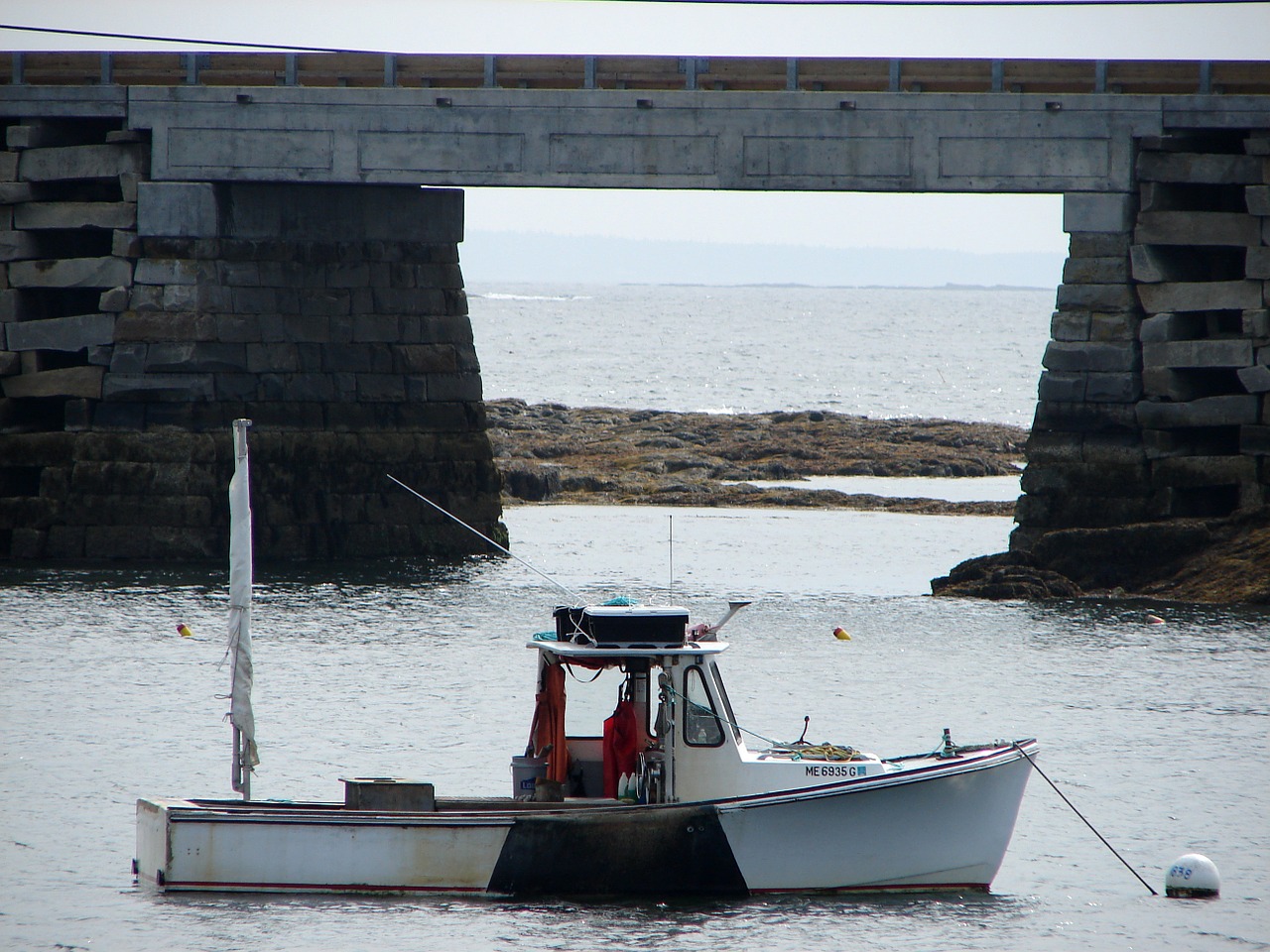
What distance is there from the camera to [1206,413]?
1211 inches

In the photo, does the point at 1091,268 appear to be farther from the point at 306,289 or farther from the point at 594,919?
the point at 594,919

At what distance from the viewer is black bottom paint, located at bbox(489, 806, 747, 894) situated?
50.2 feet

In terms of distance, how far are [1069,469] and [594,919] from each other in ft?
60.4

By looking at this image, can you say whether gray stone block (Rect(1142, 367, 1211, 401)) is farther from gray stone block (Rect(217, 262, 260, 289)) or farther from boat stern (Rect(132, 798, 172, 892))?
boat stern (Rect(132, 798, 172, 892))

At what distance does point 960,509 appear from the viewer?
153ft

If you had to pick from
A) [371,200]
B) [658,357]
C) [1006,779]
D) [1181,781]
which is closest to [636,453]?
[371,200]

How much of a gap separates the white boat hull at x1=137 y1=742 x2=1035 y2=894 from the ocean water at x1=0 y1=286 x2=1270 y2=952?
0.22m

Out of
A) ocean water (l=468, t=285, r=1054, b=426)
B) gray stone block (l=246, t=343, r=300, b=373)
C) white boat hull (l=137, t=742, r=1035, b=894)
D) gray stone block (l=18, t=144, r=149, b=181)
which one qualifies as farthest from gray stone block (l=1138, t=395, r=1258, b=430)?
ocean water (l=468, t=285, r=1054, b=426)

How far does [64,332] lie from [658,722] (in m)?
20.8

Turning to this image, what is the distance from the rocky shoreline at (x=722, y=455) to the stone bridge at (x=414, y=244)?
14.6 meters

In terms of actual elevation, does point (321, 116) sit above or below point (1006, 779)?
above

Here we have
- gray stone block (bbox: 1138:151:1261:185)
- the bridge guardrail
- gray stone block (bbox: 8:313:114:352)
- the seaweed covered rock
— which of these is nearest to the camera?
gray stone block (bbox: 1138:151:1261:185)

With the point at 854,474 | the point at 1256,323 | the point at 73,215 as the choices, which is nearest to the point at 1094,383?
the point at 1256,323

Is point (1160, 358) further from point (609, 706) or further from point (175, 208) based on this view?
point (609, 706)
